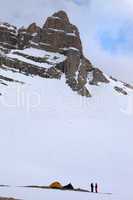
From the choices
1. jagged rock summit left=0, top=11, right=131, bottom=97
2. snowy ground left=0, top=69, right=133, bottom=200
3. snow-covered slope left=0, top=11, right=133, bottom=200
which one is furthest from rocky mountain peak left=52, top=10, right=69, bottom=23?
snowy ground left=0, top=69, right=133, bottom=200

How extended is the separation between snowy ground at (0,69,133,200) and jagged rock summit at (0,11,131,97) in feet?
9.89

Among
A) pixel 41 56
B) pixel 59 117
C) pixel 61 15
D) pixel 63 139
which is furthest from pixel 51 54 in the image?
pixel 63 139

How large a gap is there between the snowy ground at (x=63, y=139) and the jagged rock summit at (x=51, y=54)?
3.01 metres

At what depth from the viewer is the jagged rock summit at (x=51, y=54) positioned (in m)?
128

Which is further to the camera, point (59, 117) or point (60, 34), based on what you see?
point (60, 34)

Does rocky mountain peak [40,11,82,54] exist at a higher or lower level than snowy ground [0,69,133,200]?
higher

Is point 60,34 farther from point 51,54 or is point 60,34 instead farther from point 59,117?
point 59,117

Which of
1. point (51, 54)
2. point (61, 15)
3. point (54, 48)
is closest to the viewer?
point (51, 54)

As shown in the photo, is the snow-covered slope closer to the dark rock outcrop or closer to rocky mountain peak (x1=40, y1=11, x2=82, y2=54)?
the dark rock outcrop

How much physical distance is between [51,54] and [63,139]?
5818 centimetres

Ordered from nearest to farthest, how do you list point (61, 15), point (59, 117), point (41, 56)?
point (59, 117), point (41, 56), point (61, 15)

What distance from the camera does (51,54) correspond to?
141500mm

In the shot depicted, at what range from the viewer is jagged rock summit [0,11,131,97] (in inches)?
5049

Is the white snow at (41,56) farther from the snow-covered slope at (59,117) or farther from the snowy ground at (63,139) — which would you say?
the snowy ground at (63,139)
